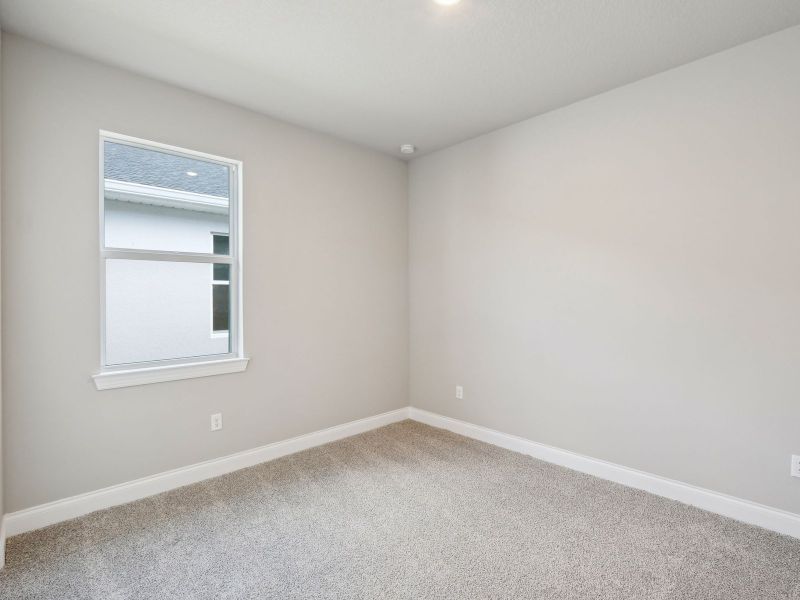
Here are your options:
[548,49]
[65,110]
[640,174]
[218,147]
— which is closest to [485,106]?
[548,49]

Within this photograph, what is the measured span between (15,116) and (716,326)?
154 inches

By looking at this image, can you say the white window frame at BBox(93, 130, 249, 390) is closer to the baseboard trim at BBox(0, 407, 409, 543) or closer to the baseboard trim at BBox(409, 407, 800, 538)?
the baseboard trim at BBox(0, 407, 409, 543)

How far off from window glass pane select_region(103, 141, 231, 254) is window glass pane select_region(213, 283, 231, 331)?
28cm

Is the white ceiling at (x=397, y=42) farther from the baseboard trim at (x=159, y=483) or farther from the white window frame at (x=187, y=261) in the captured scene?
the baseboard trim at (x=159, y=483)

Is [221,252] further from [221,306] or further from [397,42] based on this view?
[397,42]

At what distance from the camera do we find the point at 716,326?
2316 mm

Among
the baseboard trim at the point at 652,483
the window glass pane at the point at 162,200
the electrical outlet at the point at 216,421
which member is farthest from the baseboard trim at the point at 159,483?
the window glass pane at the point at 162,200

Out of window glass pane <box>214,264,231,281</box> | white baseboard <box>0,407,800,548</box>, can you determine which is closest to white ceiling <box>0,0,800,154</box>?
window glass pane <box>214,264,231,281</box>

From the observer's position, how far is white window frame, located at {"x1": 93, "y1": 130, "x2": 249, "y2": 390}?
7.89 feet

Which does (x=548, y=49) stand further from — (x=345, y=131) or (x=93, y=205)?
(x=93, y=205)

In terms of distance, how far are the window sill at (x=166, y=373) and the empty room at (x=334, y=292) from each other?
2 cm

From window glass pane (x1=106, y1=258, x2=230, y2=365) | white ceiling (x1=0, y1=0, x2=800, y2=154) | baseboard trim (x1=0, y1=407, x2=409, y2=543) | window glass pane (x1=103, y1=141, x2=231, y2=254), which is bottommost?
baseboard trim (x1=0, y1=407, x2=409, y2=543)

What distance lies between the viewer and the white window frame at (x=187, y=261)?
7.89 ft

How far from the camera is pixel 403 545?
2.04 metres
